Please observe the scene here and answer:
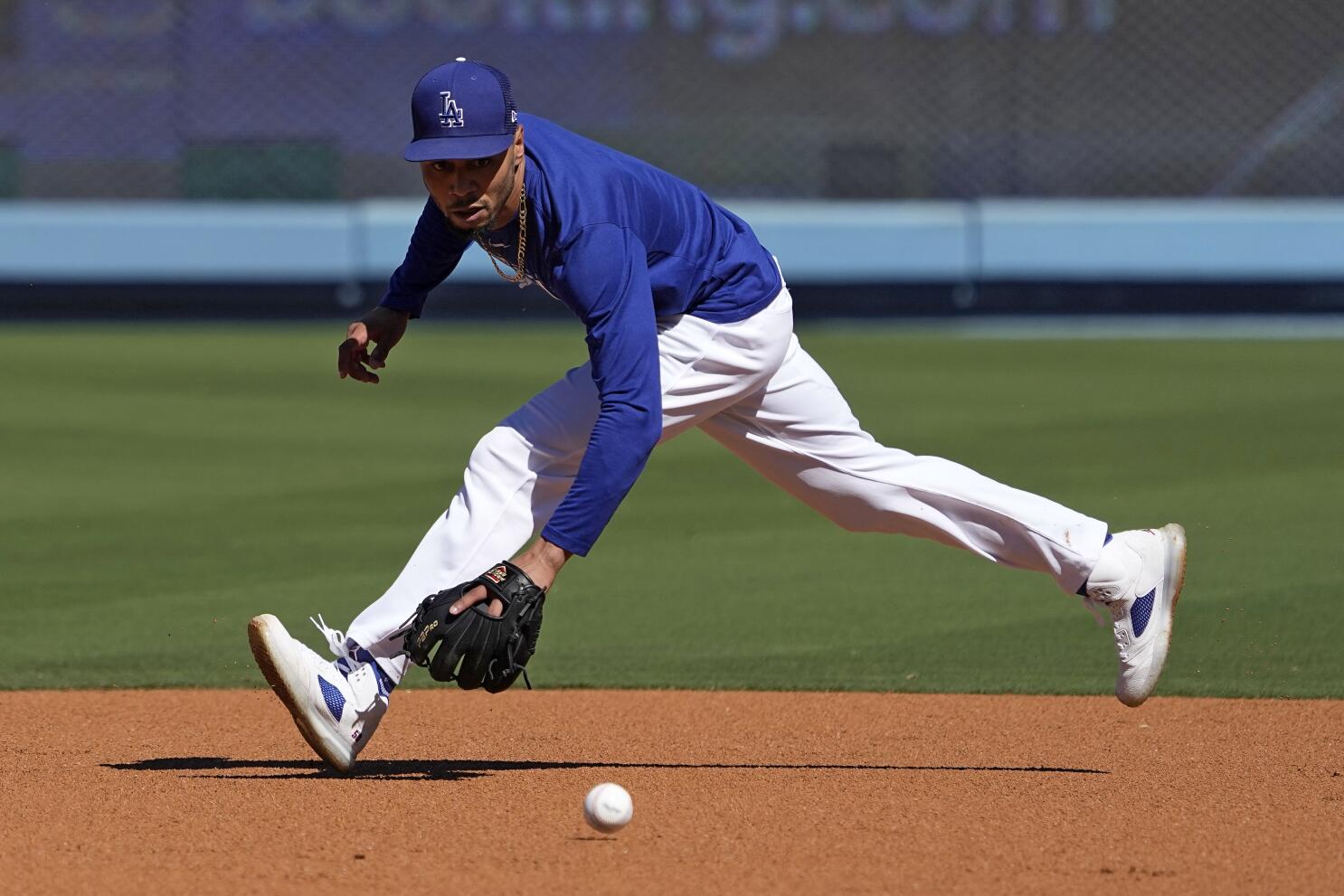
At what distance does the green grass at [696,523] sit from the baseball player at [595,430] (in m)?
1.21

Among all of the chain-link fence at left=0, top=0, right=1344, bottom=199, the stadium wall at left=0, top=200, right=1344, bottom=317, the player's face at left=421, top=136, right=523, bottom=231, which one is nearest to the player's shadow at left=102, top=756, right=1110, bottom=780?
the player's face at left=421, top=136, right=523, bottom=231

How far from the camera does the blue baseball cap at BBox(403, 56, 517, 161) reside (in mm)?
4352

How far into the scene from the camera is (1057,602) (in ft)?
24.2

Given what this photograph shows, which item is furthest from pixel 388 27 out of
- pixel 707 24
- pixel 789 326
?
pixel 789 326

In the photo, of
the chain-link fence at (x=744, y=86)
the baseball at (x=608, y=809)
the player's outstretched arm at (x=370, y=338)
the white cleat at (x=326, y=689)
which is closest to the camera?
the baseball at (x=608, y=809)

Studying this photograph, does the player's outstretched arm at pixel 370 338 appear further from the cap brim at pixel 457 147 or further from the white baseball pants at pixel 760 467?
the cap brim at pixel 457 147

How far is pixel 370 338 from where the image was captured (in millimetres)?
5305

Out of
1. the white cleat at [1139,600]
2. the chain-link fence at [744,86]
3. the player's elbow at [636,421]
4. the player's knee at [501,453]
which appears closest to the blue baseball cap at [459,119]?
the player's elbow at [636,421]

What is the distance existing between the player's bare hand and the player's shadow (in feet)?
2.04

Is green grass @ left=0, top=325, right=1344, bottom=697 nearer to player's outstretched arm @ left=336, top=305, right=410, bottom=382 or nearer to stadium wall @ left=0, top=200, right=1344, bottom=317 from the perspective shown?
player's outstretched arm @ left=336, top=305, right=410, bottom=382

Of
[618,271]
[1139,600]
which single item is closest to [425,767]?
[618,271]

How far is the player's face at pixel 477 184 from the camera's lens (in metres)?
4.42

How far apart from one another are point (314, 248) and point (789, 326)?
1428 centimetres

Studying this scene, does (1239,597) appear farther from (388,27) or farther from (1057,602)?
(388,27)
